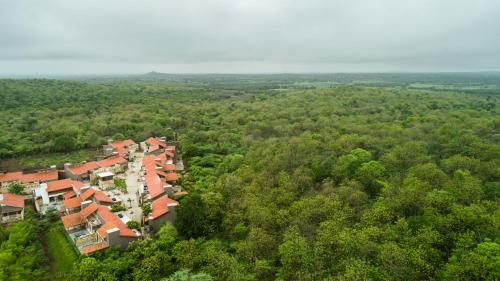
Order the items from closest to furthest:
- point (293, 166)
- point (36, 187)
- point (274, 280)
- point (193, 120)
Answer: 1. point (274, 280)
2. point (293, 166)
3. point (36, 187)
4. point (193, 120)

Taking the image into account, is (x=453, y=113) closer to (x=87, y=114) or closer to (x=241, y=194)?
(x=241, y=194)

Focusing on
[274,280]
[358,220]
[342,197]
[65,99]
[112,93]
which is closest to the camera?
[274,280]

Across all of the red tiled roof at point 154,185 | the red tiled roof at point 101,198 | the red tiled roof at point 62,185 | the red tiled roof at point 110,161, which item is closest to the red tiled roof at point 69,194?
the red tiled roof at point 62,185

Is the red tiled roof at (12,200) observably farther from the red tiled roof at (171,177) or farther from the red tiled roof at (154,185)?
the red tiled roof at (171,177)

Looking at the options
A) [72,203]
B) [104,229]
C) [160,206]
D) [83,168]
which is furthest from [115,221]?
[83,168]

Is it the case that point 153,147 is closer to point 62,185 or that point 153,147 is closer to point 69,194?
point 62,185

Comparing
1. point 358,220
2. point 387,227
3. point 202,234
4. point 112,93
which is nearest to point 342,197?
point 358,220
